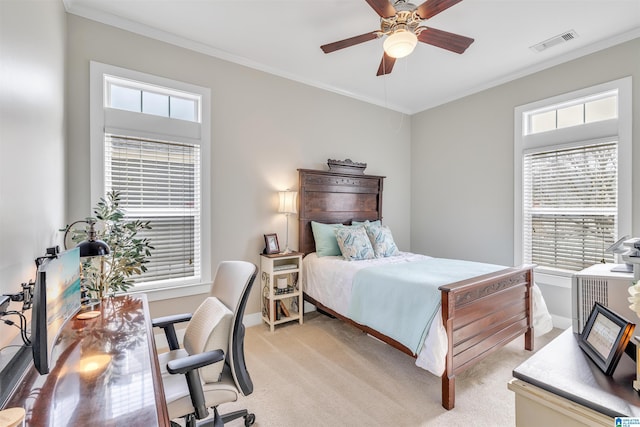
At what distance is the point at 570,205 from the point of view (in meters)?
3.19

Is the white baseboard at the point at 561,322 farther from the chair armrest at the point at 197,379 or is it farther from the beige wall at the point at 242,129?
the chair armrest at the point at 197,379

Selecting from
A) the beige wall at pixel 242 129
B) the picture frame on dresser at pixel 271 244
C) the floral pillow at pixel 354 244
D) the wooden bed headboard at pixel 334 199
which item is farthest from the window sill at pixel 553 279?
the picture frame on dresser at pixel 271 244

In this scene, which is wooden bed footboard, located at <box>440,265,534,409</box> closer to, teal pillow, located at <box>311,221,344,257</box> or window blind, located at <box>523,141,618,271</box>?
window blind, located at <box>523,141,618,271</box>

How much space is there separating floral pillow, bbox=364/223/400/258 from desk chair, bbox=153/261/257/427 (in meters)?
2.18

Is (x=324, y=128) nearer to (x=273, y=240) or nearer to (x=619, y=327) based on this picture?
(x=273, y=240)

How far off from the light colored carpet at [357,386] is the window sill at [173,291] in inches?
28.6

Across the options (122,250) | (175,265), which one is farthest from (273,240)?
(122,250)

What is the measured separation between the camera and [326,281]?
3.14m

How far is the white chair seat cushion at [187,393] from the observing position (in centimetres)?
129

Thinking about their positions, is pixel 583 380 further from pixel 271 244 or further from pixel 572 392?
pixel 271 244

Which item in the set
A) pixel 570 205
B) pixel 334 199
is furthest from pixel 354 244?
pixel 570 205

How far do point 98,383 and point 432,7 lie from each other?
2537 millimetres

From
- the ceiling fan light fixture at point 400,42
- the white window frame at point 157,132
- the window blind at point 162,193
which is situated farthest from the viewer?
the window blind at point 162,193

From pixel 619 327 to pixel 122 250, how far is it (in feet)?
8.79
